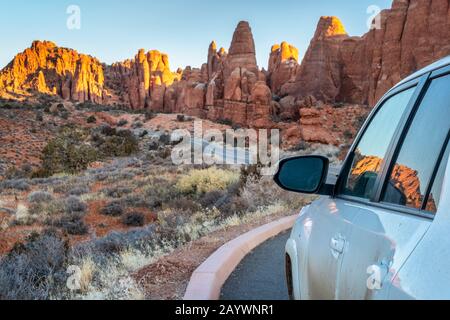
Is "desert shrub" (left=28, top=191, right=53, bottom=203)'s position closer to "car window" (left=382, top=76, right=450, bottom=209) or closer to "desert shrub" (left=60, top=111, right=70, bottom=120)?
"car window" (left=382, top=76, right=450, bottom=209)

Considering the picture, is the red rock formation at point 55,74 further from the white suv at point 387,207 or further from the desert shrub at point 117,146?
the white suv at point 387,207

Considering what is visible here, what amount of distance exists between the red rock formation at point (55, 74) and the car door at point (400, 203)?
98.1 metres

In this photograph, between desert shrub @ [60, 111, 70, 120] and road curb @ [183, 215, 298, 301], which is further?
desert shrub @ [60, 111, 70, 120]

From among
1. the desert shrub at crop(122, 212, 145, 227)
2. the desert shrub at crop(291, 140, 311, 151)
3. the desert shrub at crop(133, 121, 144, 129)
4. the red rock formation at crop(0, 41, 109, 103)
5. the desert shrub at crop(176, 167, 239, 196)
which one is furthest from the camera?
the red rock formation at crop(0, 41, 109, 103)

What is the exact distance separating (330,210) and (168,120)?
5406cm

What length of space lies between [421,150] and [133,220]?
39.2 feet

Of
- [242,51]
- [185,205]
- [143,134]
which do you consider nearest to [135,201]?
[185,205]

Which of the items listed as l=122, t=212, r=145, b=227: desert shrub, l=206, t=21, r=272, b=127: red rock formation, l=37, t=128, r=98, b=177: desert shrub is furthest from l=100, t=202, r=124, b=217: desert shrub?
l=206, t=21, r=272, b=127: red rock formation

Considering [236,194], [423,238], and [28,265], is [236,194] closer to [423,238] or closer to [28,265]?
[28,265]

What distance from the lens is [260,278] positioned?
177 inches

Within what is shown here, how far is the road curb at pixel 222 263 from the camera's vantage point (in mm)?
3656

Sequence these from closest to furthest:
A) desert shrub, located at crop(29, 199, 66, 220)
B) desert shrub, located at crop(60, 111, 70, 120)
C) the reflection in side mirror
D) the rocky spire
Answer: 1. the reflection in side mirror
2. desert shrub, located at crop(29, 199, 66, 220)
3. desert shrub, located at crop(60, 111, 70, 120)
4. the rocky spire

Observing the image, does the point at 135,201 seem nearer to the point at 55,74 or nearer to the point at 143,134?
the point at 143,134

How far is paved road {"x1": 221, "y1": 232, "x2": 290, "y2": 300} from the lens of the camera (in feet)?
13.2
